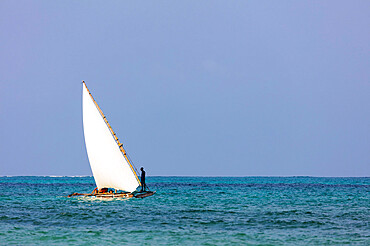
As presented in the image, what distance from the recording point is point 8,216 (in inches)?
1187

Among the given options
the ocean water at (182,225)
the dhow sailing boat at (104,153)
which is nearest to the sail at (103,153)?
the dhow sailing boat at (104,153)

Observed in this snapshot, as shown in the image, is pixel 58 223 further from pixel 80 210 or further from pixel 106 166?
pixel 106 166

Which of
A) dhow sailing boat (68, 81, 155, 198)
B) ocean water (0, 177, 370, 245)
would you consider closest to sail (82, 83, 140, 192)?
dhow sailing boat (68, 81, 155, 198)

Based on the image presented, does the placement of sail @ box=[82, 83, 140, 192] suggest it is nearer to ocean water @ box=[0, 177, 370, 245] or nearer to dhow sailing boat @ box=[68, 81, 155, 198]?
dhow sailing boat @ box=[68, 81, 155, 198]

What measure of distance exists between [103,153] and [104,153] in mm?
105

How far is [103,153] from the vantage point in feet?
132

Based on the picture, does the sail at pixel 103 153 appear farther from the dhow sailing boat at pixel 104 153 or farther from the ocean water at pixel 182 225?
the ocean water at pixel 182 225

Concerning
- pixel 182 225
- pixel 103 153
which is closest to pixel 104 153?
pixel 103 153

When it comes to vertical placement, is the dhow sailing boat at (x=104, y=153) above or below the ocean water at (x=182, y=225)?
above

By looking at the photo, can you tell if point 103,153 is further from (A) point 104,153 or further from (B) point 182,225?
(B) point 182,225

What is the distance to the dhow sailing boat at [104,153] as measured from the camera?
39.7 m

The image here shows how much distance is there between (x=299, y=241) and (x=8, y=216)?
55.1 ft

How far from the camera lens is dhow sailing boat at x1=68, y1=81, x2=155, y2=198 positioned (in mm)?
39719

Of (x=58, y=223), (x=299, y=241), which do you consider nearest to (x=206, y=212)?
(x=58, y=223)
